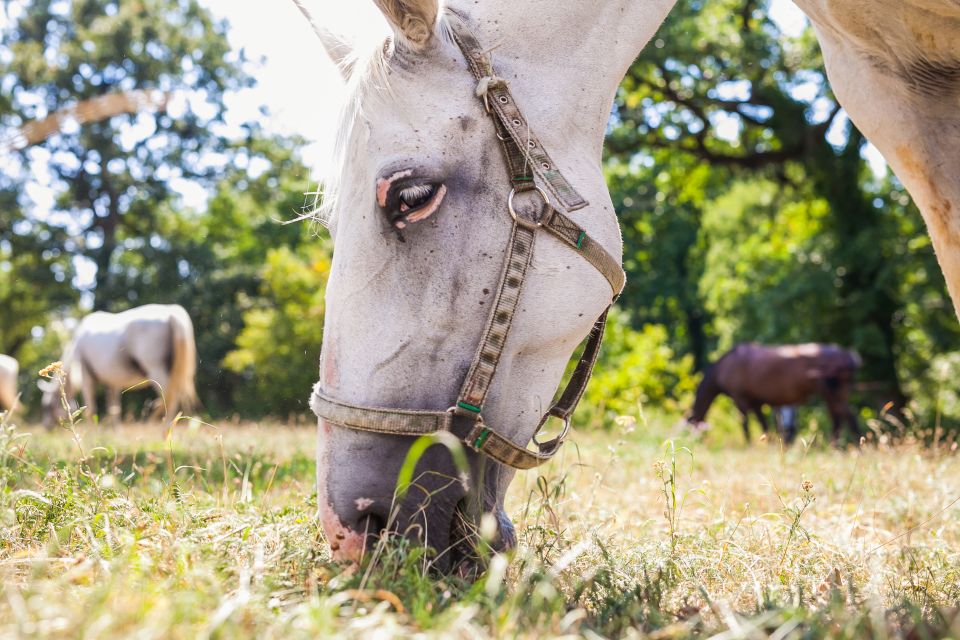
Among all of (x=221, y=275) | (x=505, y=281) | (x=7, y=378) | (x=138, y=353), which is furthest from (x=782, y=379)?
(x=221, y=275)

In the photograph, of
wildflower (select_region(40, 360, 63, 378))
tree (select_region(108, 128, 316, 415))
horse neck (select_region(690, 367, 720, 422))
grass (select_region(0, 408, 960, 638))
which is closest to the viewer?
grass (select_region(0, 408, 960, 638))

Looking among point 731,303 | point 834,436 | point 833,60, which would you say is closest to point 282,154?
point 731,303

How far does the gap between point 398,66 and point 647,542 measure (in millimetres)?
1720

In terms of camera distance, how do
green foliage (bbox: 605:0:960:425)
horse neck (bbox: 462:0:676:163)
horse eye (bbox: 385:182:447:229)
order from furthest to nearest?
green foliage (bbox: 605:0:960:425) → horse neck (bbox: 462:0:676:163) → horse eye (bbox: 385:182:447:229)

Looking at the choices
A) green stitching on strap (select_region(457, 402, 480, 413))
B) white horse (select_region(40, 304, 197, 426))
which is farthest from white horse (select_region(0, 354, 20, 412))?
green stitching on strap (select_region(457, 402, 480, 413))

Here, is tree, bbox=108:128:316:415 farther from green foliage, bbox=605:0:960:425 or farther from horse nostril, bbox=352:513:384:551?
horse nostril, bbox=352:513:384:551

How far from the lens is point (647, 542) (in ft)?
8.91

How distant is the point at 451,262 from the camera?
2.09m

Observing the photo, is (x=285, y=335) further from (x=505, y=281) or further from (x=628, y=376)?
(x=505, y=281)

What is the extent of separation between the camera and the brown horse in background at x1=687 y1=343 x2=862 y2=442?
1346cm

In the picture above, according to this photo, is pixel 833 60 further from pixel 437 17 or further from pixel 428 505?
pixel 428 505

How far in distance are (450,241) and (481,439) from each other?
0.52 m

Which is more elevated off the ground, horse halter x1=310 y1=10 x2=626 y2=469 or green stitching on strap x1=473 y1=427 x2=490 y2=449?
horse halter x1=310 y1=10 x2=626 y2=469

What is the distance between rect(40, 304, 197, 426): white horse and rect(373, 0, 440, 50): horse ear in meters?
9.34
